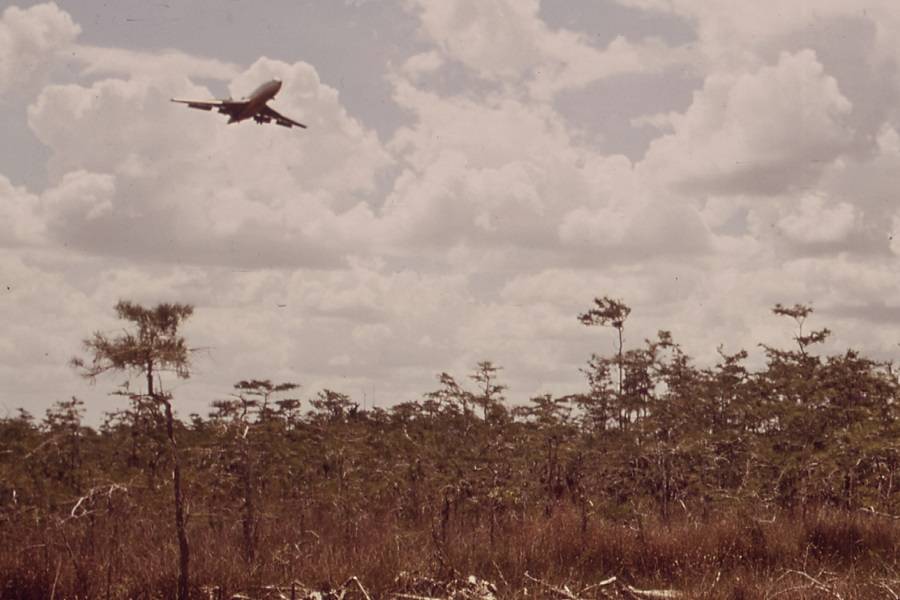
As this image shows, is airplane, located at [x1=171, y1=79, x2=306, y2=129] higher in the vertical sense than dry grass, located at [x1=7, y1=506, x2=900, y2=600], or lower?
higher

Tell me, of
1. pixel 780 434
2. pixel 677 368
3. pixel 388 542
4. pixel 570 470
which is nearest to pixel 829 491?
pixel 780 434

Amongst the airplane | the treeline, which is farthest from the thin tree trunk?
the airplane

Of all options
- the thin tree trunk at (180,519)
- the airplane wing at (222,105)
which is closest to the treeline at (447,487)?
the thin tree trunk at (180,519)

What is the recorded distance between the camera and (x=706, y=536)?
11914 mm

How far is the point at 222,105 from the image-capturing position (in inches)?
650

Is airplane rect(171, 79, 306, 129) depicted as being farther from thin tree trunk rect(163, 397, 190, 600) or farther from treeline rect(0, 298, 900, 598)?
thin tree trunk rect(163, 397, 190, 600)

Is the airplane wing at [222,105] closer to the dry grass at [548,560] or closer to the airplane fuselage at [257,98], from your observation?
the airplane fuselage at [257,98]

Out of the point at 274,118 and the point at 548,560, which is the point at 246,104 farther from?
the point at 548,560

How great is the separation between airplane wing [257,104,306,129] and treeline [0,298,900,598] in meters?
6.99

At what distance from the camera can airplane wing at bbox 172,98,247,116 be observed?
54.1ft

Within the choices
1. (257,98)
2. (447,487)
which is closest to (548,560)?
(447,487)

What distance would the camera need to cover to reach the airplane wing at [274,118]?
17723 mm

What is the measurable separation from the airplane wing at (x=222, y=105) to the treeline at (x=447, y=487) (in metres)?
6.77

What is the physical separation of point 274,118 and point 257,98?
5.13 feet
